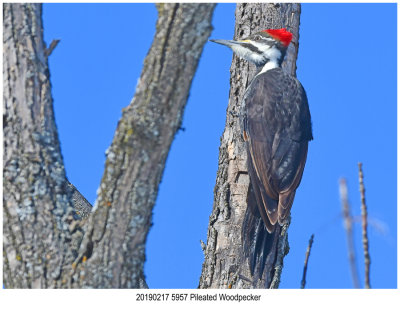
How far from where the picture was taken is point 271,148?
13.6 feet

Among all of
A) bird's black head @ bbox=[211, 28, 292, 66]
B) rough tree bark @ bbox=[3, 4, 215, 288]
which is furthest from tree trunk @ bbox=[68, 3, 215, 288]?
bird's black head @ bbox=[211, 28, 292, 66]

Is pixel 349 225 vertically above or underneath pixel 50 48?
underneath

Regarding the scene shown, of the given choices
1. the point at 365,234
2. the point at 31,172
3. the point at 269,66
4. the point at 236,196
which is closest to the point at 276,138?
the point at 236,196

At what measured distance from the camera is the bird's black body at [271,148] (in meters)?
3.85

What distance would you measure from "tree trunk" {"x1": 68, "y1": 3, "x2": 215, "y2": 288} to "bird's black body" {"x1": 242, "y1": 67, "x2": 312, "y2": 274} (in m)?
1.31

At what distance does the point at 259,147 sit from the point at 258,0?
1.20 m

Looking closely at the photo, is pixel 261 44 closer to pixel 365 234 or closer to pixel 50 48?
pixel 50 48

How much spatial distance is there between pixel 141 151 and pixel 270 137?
5.72 ft

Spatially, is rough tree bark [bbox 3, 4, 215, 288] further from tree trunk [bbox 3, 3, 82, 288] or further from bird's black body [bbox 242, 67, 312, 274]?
bird's black body [bbox 242, 67, 312, 274]

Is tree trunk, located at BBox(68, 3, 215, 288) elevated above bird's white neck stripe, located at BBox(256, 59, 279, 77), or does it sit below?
below

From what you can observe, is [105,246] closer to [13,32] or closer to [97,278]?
[97,278]

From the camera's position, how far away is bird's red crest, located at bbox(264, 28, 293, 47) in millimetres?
4340

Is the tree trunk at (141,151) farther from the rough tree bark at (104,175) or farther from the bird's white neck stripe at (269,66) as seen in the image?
the bird's white neck stripe at (269,66)

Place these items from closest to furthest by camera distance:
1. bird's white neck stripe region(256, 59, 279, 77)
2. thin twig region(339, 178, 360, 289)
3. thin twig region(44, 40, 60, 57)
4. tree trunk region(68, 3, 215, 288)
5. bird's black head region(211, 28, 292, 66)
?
thin twig region(339, 178, 360, 289)
tree trunk region(68, 3, 215, 288)
thin twig region(44, 40, 60, 57)
bird's black head region(211, 28, 292, 66)
bird's white neck stripe region(256, 59, 279, 77)
